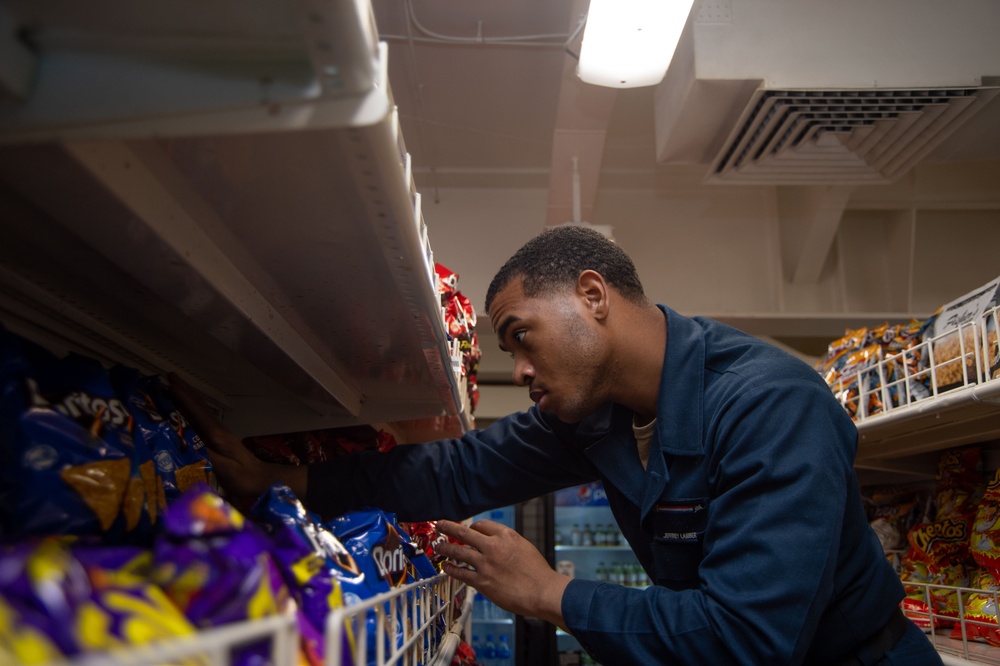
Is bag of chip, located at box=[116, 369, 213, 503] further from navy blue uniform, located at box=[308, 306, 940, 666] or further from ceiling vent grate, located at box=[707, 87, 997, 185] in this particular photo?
ceiling vent grate, located at box=[707, 87, 997, 185]

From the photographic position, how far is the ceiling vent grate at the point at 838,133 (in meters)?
2.66

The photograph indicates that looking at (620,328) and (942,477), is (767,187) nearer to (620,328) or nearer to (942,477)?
(942,477)

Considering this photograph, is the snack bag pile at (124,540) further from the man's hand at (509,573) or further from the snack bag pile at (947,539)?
the snack bag pile at (947,539)

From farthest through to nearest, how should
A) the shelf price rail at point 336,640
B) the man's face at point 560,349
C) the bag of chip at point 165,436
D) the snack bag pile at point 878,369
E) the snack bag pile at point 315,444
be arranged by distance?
the snack bag pile at point 878,369
the snack bag pile at point 315,444
the man's face at point 560,349
the bag of chip at point 165,436
the shelf price rail at point 336,640

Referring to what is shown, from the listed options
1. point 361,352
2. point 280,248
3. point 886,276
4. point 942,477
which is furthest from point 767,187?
point 280,248

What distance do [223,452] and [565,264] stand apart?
0.88m

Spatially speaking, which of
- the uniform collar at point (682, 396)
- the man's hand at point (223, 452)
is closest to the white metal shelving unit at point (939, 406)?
the uniform collar at point (682, 396)

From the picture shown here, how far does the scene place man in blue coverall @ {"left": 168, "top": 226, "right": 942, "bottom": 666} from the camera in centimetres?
126

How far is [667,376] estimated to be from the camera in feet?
5.29

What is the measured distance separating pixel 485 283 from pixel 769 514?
363 cm

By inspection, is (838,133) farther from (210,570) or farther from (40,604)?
(40,604)

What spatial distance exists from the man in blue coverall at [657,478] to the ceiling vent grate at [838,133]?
134 centimetres

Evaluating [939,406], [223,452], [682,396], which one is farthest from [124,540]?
[939,406]

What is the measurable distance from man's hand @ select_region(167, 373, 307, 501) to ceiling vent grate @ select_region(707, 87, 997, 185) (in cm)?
219
